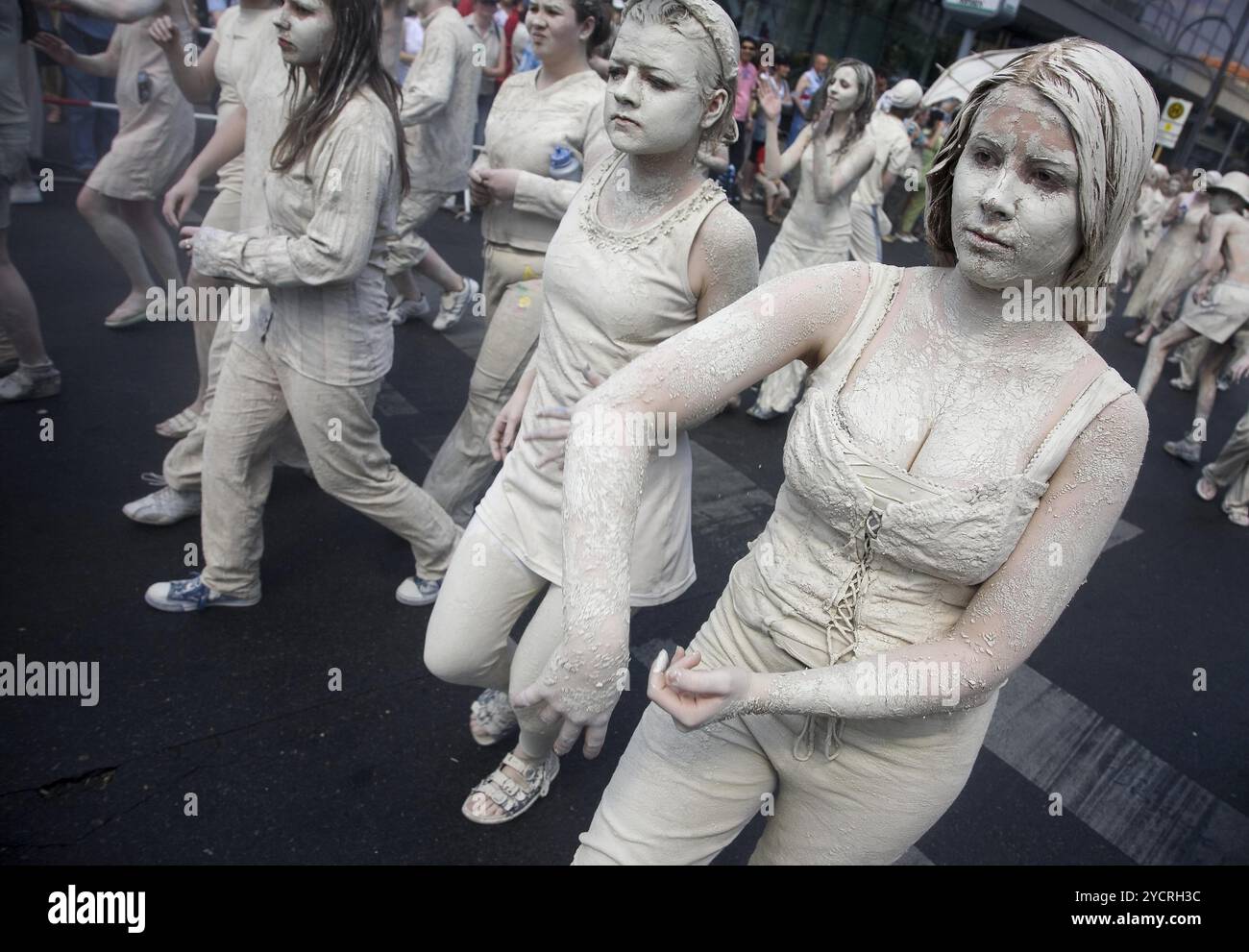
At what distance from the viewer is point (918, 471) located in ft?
4.66

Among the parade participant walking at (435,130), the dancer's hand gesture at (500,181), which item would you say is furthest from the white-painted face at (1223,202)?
the dancer's hand gesture at (500,181)

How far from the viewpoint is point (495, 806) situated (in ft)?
8.76

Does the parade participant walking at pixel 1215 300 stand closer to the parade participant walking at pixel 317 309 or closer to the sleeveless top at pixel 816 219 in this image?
the sleeveless top at pixel 816 219

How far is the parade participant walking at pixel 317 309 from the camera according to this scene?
104 inches

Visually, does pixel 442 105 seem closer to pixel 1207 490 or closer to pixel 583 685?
pixel 583 685

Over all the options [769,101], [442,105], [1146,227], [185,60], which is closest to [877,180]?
[769,101]

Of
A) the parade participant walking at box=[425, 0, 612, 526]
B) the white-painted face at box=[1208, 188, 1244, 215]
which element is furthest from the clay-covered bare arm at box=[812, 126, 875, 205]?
the white-painted face at box=[1208, 188, 1244, 215]

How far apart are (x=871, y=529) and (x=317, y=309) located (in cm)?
210

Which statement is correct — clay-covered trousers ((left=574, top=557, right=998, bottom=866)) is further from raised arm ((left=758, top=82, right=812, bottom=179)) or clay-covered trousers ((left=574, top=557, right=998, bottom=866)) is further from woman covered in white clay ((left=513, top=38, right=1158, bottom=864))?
raised arm ((left=758, top=82, right=812, bottom=179))

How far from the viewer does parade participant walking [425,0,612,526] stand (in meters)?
3.29

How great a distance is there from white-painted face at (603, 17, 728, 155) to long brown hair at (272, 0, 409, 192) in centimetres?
108

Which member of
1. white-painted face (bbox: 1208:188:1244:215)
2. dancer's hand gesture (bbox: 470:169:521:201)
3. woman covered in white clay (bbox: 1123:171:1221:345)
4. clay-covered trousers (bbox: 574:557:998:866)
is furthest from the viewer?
woman covered in white clay (bbox: 1123:171:1221:345)
